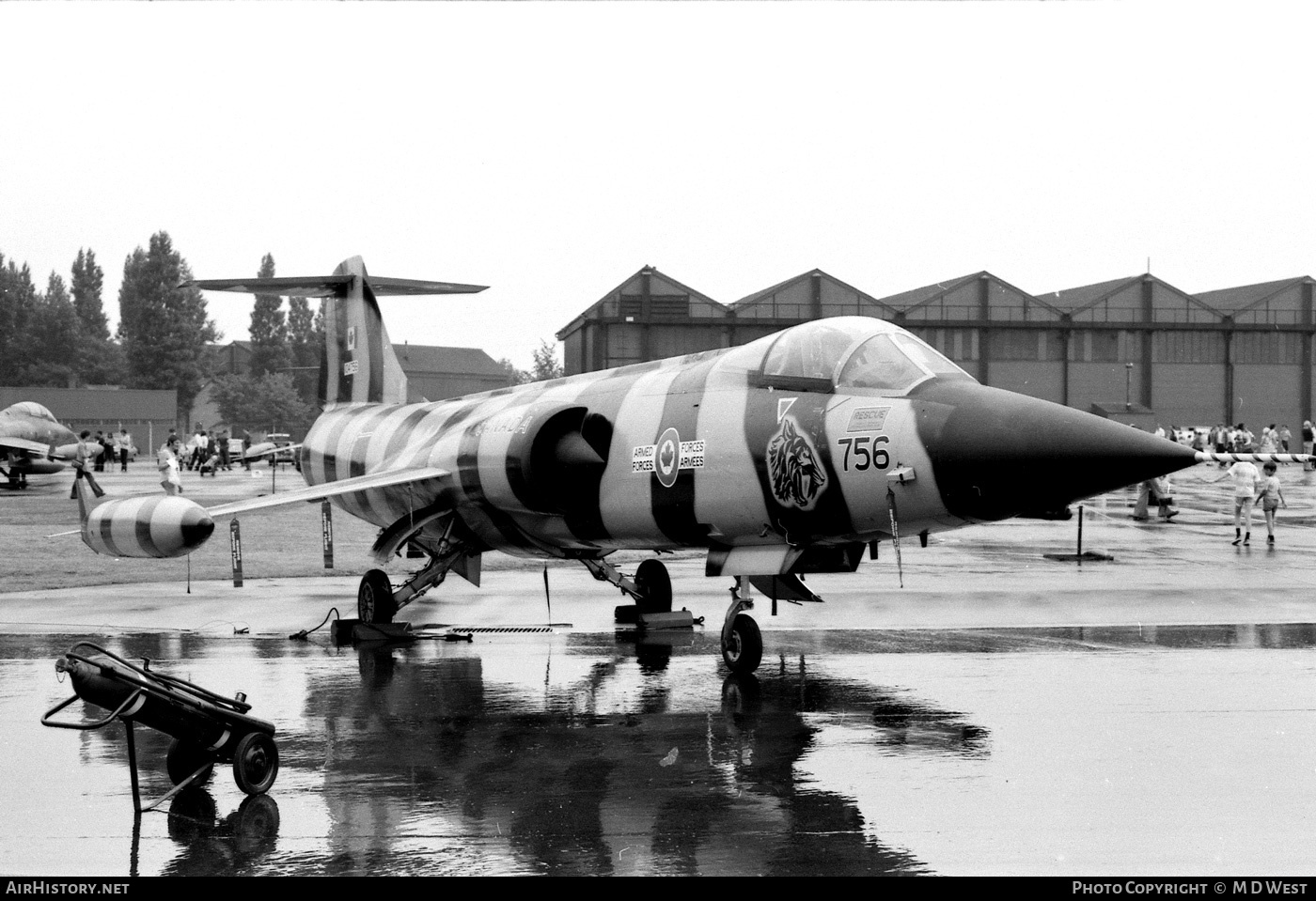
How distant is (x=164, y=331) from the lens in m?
98.0

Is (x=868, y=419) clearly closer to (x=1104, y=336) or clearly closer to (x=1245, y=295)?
(x=1104, y=336)

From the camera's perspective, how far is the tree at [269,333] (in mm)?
104000

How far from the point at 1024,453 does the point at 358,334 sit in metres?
11.5

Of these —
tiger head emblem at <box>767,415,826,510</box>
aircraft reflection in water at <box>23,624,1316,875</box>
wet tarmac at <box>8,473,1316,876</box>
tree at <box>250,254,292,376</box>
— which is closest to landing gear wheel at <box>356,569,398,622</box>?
wet tarmac at <box>8,473,1316,876</box>

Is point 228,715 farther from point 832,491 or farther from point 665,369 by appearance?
point 665,369

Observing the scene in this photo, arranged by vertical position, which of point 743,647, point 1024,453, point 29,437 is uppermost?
point 29,437

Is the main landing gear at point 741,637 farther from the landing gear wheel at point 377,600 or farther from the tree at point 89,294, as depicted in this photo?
the tree at point 89,294

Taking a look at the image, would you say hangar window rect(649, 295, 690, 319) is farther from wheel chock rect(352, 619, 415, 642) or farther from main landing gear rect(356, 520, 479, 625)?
wheel chock rect(352, 619, 415, 642)

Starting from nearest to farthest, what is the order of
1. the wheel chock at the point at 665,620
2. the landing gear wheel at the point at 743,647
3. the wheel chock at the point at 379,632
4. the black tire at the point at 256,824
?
the black tire at the point at 256,824
the landing gear wheel at the point at 743,647
the wheel chock at the point at 379,632
the wheel chock at the point at 665,620

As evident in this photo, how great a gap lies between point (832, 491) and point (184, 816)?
5022 millimetres

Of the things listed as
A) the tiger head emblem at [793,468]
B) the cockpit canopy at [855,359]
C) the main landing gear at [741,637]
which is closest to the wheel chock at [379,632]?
the main landing gear at [741,637]

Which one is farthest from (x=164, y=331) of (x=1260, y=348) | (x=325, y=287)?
(x=325, y=287)

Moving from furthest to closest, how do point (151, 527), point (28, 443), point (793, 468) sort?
point (28, 443), point (151, 527), point (793, 468)

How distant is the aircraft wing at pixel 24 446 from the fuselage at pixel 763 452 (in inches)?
1191
